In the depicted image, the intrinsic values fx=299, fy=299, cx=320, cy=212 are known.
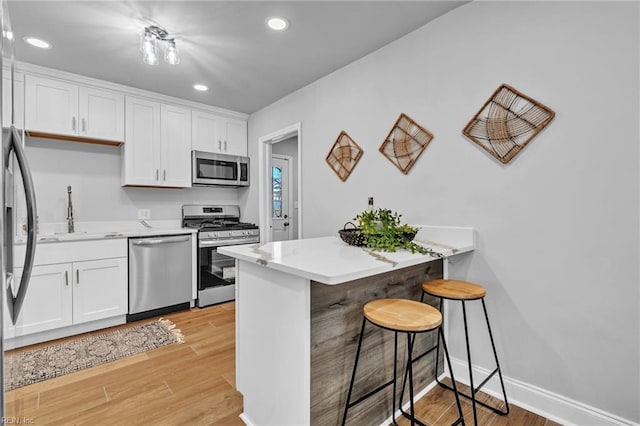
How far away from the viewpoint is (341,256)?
1506mm

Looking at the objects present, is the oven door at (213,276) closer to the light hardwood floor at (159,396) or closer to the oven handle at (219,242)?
the oven handle at (219,242)

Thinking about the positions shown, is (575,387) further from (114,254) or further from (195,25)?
(114,254)

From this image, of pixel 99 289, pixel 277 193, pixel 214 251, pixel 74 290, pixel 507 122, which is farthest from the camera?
pixel 277 193

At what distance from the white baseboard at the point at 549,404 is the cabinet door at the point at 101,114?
154 inches

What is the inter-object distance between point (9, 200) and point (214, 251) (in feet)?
9.07

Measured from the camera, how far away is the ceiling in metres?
1.97

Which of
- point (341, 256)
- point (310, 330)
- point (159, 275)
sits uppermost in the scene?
point (341, 256)

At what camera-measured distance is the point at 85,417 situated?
1650 mm

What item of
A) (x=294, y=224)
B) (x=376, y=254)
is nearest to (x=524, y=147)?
(x=376, y=254)

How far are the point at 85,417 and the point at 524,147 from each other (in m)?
2.89

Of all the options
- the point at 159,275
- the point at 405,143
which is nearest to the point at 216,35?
the point at 405,143

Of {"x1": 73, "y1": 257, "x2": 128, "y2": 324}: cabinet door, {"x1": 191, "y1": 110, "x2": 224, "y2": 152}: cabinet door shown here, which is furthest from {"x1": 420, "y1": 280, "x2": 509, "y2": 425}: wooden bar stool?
{"x1": 191, "y1": 110, "x2": 224, "y2": 152}: cabinet door

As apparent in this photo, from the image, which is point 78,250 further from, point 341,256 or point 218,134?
point 341,256

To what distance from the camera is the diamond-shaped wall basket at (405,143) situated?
2.21 meters
